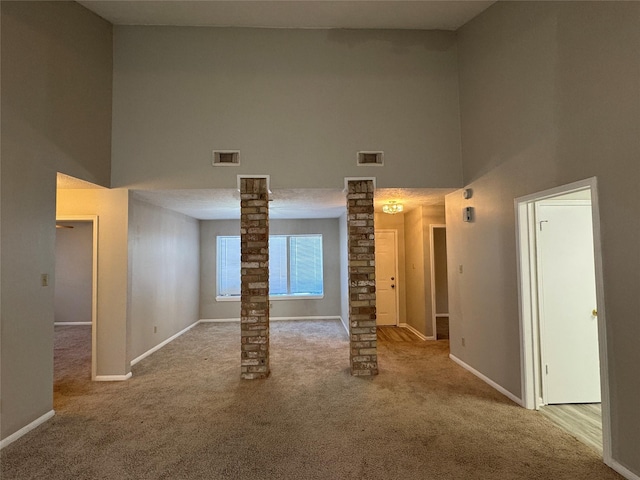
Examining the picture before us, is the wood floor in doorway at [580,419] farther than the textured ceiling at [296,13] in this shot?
No

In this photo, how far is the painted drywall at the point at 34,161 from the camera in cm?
272

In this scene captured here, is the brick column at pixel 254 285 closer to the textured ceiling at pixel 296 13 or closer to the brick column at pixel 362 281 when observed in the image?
the brick column at pixel 362 281

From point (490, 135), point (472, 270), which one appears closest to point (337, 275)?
point (472, 270)

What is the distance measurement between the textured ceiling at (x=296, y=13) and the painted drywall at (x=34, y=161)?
587 mm

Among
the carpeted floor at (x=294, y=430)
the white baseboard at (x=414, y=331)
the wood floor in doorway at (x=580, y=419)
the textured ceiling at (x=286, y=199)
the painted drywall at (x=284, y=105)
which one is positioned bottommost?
the wood floor in doorway at (x=580, y=419)

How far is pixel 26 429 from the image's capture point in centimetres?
283

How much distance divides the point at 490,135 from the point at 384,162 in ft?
3.86

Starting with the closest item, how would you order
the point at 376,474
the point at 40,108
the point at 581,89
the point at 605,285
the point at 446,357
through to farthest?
the point at 376,474
the point at 605,285
the point at 581,89
the point at 40,108
the point at 446,357

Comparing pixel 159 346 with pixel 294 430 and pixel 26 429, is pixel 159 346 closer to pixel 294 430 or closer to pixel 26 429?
pixel 26 429

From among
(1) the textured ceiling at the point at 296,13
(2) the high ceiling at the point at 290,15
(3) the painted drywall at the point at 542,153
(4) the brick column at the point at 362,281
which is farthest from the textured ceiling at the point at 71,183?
(3) the painted drywall at the point at 542,153

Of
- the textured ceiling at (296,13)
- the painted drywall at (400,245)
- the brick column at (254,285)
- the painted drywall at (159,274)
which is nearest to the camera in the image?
the textured ceiling at (296,13)

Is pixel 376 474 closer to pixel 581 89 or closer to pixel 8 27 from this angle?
pixel 581 89

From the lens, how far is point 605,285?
7.74ft

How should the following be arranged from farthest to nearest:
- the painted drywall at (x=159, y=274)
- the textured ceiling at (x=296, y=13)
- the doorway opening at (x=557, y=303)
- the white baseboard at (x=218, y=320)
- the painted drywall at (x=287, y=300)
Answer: the painted drywall at (x=287, y=300), the white baseboard at (x=218, y=320), the painted drywall at (x=159, y=274), the textured ceiling at (x=296, y=13), the doorway opening at (x=557, y=303)
